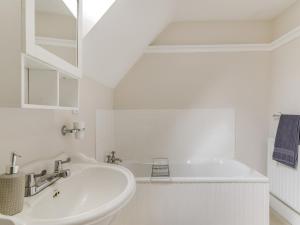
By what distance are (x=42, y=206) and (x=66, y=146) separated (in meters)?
0.67

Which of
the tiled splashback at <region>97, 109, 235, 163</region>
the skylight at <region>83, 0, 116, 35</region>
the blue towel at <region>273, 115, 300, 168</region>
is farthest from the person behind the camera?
the tiled splashback at <region>97, 109, 235, 163</region>

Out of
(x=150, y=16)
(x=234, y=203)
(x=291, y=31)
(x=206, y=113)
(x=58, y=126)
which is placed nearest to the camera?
(x=58, y=126)

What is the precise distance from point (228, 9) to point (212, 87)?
98cm

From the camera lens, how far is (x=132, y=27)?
7.36 ft

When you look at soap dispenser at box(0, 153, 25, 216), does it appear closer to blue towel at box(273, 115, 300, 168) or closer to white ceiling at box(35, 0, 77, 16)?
white ceiling at box(35, 0, 77, 16)

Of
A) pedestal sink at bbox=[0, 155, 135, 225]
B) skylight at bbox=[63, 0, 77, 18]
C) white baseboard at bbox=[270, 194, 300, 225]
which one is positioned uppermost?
skylight at bbox=[63, 0, 77, 18]

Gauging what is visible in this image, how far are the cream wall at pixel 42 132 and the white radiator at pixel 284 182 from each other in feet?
6.86

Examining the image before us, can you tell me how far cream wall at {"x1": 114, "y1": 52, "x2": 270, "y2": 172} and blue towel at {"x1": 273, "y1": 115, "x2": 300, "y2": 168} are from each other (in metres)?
0.51

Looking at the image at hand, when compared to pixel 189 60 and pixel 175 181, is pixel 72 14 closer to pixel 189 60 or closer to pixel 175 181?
pixel 175 181

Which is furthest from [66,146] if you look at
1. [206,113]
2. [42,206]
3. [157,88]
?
[206,113]

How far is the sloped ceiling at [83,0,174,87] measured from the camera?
1.80 metres

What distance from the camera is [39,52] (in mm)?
866

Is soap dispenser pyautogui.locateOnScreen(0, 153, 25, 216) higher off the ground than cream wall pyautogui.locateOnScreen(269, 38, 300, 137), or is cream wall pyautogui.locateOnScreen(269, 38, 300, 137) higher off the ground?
cream wall pyautogui.locateOnScreen(269, 38, 300, 137)

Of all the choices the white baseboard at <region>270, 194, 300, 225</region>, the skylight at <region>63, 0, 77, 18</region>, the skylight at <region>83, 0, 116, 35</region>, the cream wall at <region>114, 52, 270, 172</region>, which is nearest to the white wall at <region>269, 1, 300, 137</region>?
the cream wall at <region>114, 52, 270, 172</region>
